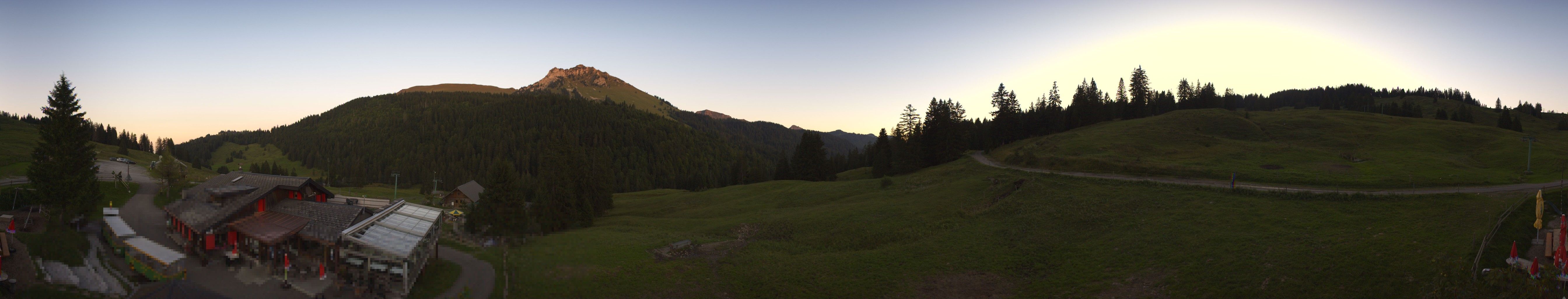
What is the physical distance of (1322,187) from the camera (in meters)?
38.7

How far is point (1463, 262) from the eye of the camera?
18.9 metres

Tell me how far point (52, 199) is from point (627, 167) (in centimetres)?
14249

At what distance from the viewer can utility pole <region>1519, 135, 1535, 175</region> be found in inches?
1574

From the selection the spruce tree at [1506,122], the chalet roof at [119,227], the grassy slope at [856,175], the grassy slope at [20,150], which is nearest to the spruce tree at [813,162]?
the grassy slope at [856,175]

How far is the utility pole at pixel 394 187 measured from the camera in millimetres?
70375

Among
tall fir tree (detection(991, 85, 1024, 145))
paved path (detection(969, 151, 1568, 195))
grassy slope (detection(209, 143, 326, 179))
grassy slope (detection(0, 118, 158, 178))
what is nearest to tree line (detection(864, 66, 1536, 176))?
tall fir tree (detection(991, 85, 1024, 145))

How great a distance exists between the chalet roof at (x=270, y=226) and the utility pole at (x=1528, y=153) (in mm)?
78380

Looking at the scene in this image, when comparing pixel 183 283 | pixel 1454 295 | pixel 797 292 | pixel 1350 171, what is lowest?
pixel 797 292

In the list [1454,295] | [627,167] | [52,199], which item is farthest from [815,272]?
[627,167]

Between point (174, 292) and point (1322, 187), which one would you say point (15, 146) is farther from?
point (1322, 187)

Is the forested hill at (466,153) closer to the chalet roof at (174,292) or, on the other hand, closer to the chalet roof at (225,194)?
the chalet roof at (225,194)

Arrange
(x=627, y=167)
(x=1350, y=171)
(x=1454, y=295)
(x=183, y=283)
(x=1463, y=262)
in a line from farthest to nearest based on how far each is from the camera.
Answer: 1. (x=627, y=167)
2. (x=1350, y=171)
3. (x=183, y=283)
4. (x=1463, y=262)
5. (x=1454, y=295)

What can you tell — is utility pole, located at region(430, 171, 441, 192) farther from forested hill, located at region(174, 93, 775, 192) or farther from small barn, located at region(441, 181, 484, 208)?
small barn, located at region(441, 181, 484, 208)

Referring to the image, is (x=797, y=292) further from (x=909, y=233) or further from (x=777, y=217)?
(x=777, y=217)
